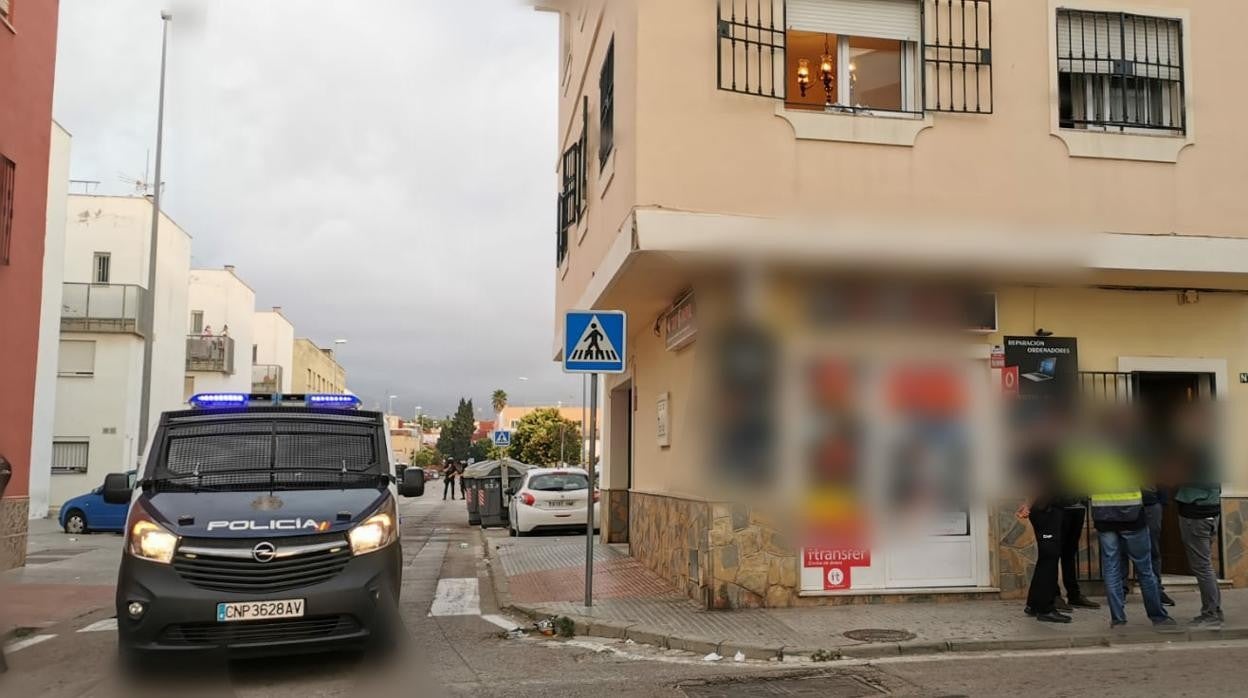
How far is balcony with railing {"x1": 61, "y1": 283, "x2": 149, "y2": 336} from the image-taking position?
32.2 m

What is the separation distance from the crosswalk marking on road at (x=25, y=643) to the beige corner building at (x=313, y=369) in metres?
57.9

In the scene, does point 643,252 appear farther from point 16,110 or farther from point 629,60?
point 16,110

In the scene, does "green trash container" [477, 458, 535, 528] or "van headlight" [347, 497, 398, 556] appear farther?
"green trash container" [477, 458, 535, 528]

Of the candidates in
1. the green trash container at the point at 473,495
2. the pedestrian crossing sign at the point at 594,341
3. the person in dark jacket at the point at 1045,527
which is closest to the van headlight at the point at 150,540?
the pedestrian crossing sign at the point at 594,341

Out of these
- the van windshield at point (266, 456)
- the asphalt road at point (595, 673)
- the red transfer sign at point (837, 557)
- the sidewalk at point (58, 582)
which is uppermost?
the van windshield at point (266, 456)

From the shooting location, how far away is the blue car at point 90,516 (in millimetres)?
21000

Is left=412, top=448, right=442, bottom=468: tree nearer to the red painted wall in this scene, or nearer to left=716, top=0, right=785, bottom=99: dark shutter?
the red painted wall

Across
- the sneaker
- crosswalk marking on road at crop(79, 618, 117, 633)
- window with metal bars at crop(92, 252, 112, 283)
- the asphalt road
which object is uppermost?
window with metal bars at crop(92, 252, 112, 283)

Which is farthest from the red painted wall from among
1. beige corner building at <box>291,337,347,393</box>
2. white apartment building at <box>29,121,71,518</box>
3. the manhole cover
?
beige corner building at <box>291,337,347,393</box>

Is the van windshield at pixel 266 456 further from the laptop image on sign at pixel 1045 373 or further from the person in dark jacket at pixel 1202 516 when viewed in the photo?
the person in dark jacket at pixel 1202 516

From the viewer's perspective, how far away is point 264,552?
654cm

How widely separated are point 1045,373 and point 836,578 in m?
3.11

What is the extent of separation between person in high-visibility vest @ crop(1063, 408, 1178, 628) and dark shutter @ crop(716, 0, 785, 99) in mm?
4606

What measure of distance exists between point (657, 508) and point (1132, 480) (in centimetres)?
541
